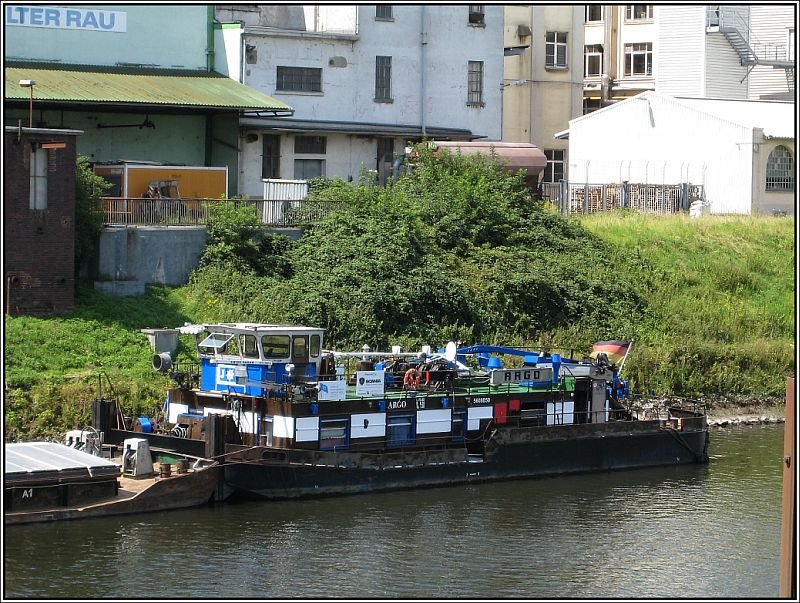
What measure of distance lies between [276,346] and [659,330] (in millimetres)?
18666

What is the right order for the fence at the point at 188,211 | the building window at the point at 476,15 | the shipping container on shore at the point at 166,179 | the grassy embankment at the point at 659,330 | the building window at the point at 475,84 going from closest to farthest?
the grassy embankment at the point at 659,330 < the fence at the point at 188,211 < the shipping container on shore at the point at 166,179 < the building window at the point at 476,15 < the building window at the point at 475,84

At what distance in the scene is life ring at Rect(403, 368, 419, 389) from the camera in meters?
35.4

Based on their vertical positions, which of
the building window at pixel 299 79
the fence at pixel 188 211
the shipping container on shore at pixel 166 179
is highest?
the building window at pixel 299 79

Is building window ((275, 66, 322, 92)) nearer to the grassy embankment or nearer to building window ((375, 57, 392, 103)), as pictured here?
building window ((375, 57, 392, 103))

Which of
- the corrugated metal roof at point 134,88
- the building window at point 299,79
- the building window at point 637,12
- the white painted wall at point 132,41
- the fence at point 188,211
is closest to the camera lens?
the fence at point 188,211

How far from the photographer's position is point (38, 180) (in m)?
39.6

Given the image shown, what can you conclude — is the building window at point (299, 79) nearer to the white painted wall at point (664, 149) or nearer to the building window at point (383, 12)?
the building window at point (383, 12)

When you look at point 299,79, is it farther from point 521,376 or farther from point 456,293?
point 521,376

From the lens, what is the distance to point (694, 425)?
38.7 m

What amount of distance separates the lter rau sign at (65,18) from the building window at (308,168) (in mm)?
8720

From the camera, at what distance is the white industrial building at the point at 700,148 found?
62219 millimetres

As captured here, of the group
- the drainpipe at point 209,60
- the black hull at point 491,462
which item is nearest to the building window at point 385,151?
the drainpipe at point 209,60

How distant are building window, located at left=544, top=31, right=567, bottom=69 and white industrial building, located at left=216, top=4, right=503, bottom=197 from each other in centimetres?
1402

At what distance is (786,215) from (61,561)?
1684 inches
